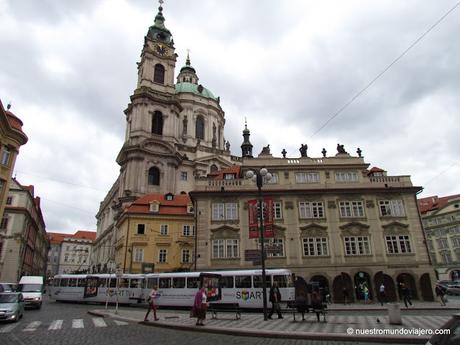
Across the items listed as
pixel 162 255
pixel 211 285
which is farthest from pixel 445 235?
pixel 211 285

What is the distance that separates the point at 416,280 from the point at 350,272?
5.81 m

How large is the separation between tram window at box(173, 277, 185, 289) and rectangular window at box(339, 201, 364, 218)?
52.6 feet

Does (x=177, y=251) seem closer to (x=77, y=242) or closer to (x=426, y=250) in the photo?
(x=426, y=250)

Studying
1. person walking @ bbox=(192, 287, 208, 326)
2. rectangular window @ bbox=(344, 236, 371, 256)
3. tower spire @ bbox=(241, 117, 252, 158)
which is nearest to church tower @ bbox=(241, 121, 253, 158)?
tower spire @ bbox=(241, 117, 252, 158)

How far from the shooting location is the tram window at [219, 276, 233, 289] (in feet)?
78.9

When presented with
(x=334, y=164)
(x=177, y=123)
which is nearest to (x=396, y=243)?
(x=334, y=164)

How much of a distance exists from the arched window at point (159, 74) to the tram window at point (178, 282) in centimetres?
5281

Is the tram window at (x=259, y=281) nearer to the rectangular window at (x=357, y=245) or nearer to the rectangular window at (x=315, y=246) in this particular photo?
the rectangular window at (x=315, y=246)

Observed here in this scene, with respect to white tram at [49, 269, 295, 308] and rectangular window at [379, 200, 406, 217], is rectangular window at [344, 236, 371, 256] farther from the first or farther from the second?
→ white tram at [49, 269, 295, 308]

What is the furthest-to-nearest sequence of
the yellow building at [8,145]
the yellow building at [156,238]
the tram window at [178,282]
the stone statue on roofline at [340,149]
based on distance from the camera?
the yellow building at [156,238] < the stone statue on roofline at [340,149] < the yellow building at [8,145] < the tram window at [178,282]

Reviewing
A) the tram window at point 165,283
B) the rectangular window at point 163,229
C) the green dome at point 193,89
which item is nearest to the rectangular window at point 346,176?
the tram window at point 165,283

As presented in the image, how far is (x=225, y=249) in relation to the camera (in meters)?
30.4

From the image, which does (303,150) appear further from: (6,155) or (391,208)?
(6,155)

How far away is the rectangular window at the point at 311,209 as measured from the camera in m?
31.7
